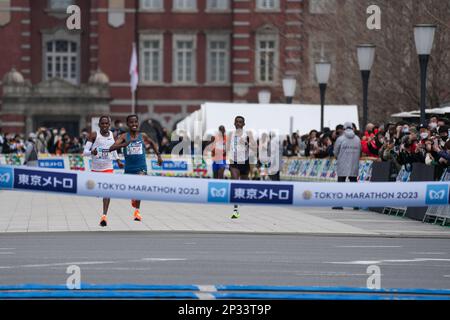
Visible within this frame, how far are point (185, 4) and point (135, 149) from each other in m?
59.0

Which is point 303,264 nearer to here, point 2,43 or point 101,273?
point 101,273

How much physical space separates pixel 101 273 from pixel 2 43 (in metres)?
65.8

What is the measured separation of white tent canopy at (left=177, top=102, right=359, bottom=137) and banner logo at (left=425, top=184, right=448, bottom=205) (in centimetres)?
3742

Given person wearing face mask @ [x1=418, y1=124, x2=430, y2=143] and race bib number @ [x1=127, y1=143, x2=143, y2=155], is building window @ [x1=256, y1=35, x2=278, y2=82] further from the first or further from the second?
race bib number @ [x1=127, y1=143, x2=143, y2=155]

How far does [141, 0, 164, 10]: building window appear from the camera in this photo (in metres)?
81.1

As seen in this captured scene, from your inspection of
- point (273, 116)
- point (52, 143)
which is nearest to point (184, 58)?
point (52, 143)

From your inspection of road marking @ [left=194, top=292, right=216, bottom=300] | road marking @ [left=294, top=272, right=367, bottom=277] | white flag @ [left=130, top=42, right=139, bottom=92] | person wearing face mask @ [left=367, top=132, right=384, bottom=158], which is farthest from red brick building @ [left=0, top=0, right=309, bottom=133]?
road marking @ [left=194, top=292, right=216, bottom=300]

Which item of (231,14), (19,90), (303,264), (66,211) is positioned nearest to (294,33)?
(231,14)

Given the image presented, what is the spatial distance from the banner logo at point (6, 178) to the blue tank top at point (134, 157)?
1097 centimetres

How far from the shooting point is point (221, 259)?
17.1 m

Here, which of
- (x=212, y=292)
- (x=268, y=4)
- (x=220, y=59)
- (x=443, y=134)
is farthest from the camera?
(x=220, y=59)

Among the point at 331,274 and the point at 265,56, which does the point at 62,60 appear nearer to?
the point at 265,56

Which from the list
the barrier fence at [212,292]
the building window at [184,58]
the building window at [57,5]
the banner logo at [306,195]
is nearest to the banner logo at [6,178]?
the barrier fence at [212,292]

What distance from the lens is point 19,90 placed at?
259 ft
